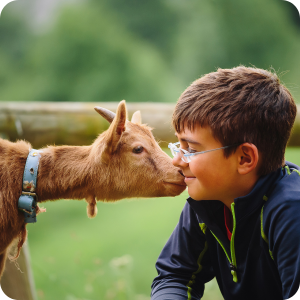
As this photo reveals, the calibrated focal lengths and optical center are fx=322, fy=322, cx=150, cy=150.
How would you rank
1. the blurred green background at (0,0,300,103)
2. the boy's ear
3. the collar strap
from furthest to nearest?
the blurred green background at (0,0,300,103)
the collar strap
the boy's ear

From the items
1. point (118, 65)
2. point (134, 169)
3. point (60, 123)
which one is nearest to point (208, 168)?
point (134, 169)

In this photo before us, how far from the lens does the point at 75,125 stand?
1741 millimetres

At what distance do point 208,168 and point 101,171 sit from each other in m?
0.43

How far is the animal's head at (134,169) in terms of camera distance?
1.22 m

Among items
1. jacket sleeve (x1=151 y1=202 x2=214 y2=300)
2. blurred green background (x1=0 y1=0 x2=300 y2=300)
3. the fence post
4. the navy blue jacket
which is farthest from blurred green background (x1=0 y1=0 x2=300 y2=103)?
the fence post

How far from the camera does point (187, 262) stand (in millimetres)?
1229

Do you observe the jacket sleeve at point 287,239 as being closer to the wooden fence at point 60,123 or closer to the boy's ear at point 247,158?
the boy's ear at point 247,158

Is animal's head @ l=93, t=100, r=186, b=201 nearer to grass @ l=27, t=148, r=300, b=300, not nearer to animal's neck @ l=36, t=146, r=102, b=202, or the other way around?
animal's neck @ l=36, t=146, r=102, b=202

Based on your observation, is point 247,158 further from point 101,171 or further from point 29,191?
point 29,191

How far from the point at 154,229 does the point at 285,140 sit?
1.63 m

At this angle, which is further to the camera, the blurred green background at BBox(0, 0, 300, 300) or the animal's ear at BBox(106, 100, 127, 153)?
the blurred green background at BBox(0, 0, 300, 300)

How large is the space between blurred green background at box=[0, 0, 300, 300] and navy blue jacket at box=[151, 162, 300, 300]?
403 millimetres

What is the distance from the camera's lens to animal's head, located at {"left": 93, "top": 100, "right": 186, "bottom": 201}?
122 centimetres

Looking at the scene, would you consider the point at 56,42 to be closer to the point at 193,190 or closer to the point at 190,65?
the point at 190,65
